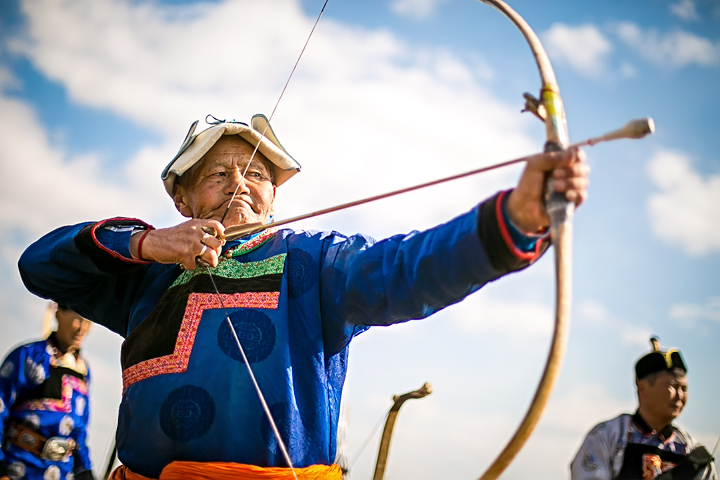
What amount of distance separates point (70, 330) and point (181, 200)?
1.97 meters

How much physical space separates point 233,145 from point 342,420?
1813 millimetres

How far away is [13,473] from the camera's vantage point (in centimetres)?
357

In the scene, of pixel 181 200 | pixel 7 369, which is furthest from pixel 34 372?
pixel 181 200

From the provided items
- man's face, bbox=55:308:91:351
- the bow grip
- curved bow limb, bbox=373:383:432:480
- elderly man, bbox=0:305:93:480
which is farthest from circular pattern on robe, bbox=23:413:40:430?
the bow grip

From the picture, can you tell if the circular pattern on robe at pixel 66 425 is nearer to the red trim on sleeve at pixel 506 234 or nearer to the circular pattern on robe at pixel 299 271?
the circular pattern on robe at pixel 299 271

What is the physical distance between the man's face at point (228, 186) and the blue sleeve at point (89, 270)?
0.84ft

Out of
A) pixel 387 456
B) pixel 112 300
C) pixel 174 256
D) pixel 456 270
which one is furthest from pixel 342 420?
pixel 456 270

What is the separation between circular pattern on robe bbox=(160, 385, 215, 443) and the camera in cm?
186

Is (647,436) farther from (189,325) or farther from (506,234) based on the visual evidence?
(189,325)

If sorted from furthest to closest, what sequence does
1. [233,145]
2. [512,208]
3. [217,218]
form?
[233,145] < [217,218] < [512,208]

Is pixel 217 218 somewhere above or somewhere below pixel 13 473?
above

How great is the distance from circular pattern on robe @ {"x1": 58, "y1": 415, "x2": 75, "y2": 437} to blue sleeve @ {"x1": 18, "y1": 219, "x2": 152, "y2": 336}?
1.68m

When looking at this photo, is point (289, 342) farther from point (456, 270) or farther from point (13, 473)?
point (13, 473)

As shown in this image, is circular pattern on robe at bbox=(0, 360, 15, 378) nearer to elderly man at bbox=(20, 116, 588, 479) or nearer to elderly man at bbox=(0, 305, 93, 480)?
elderly man at bbox=(0, 305, 93, 480)
